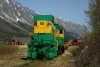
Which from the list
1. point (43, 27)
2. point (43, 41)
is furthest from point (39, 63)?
point (43, 27)

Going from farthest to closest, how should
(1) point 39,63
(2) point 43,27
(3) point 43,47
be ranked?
(2) point 43,27, (3) point 43,47, (1) point 39,63

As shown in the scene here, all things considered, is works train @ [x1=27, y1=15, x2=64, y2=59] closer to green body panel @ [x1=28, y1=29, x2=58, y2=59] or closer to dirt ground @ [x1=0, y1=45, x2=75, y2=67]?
green body panel @ [x1=28, y1=29, x2=58, y2=59]

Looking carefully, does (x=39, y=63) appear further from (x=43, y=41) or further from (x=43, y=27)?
(x=43, y=27)

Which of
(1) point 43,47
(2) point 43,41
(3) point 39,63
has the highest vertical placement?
(2) point 43,41

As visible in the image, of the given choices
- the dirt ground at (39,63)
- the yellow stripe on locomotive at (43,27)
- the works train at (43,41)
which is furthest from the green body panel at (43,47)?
the dirt ground at (39,63)

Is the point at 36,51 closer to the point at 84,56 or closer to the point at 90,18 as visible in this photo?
the point at 90,18

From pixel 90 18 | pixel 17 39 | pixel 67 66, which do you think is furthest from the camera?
pixel 17 39

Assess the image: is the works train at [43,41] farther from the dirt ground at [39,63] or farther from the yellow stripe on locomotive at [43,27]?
the dirt ground at [39,63]

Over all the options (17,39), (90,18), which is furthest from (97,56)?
(17,39)

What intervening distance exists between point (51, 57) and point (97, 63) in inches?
388

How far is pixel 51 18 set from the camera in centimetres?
2361

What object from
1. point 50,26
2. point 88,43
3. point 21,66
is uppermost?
point 50,26

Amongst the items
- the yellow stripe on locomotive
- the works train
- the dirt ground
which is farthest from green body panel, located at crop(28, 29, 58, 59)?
the dirt ground

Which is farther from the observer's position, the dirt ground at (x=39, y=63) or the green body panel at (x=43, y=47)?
the green body panel at (x=43, y=47)
